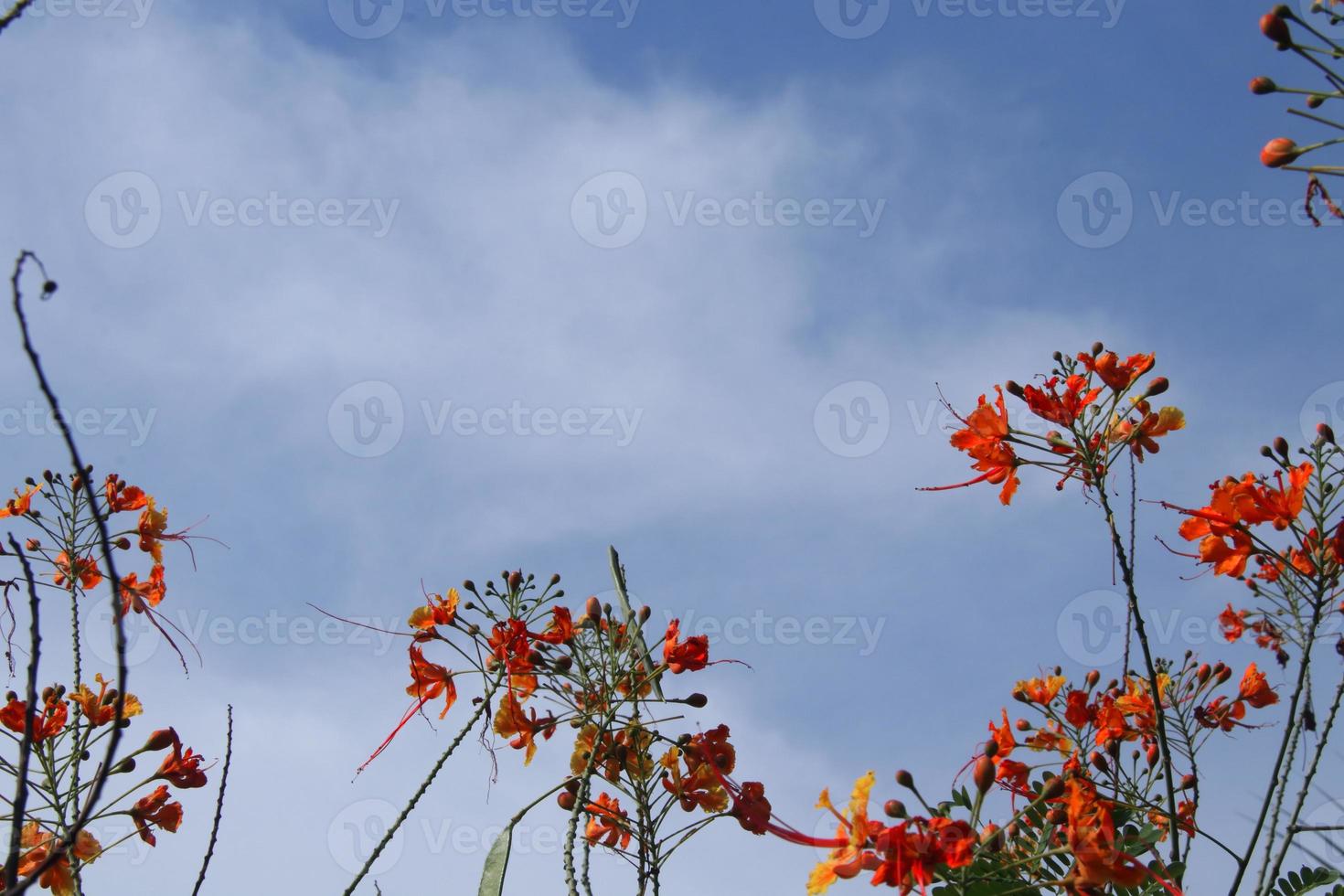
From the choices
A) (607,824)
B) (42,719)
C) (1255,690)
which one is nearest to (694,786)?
(607,824)

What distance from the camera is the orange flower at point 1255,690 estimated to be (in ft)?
11.5

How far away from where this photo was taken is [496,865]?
203 cm

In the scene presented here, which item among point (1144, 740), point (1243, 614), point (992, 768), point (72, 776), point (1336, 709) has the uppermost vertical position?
point (1243, 614)

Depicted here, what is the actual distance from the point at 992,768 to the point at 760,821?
0.65 meters

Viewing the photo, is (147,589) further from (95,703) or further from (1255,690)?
(1255,690)

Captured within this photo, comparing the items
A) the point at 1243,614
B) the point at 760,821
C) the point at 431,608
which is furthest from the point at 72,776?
the point at 1243,614

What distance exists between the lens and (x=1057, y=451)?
9.28ft

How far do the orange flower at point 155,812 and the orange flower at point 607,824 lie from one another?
123 centimetres

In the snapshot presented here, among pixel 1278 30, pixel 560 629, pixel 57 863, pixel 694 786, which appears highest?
pixel 1278 30

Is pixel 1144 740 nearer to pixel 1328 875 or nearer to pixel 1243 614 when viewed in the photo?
pixel 1328 875

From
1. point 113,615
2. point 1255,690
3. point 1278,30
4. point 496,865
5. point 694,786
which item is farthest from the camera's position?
point 1255,690

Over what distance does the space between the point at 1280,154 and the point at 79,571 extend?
3.67 m

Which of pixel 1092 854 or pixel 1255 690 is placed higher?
pixel 1255 690

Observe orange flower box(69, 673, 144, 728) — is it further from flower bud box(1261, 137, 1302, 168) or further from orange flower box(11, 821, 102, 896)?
flower bud box(1261, 137, 1302, 168)
